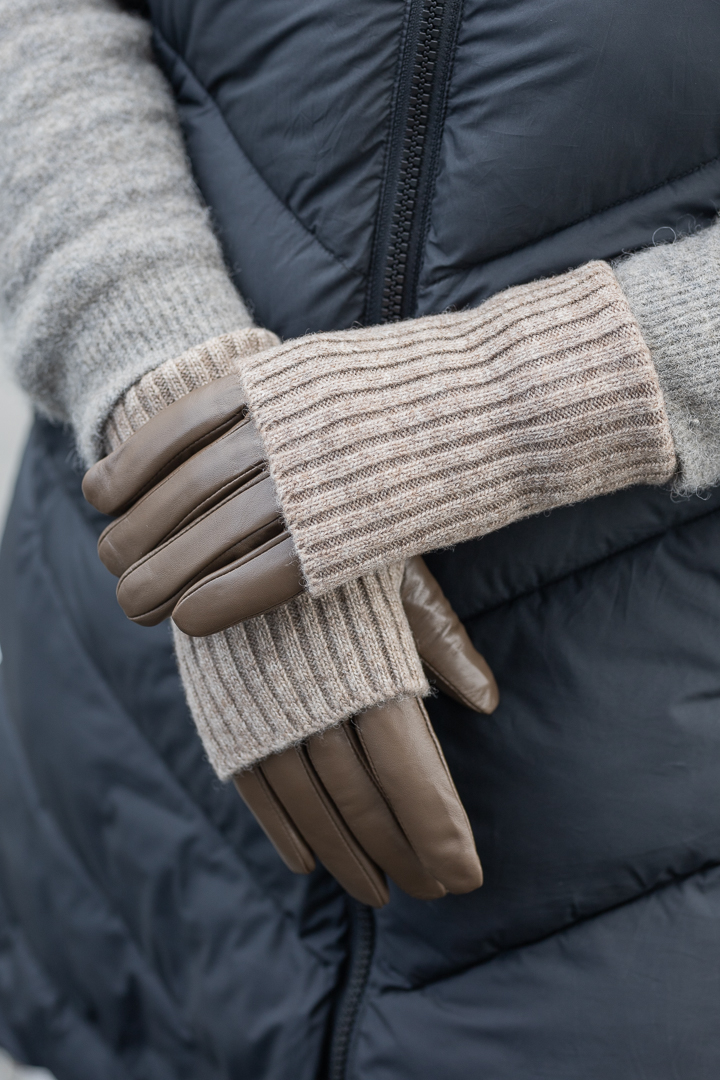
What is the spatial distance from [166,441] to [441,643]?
354 millimetres

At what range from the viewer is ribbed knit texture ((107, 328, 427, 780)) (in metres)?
0.66

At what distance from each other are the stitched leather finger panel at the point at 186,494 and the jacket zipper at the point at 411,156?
244 millimetres

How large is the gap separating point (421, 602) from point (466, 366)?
0.25 metres

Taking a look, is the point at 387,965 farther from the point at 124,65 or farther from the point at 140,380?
the point at 124,65

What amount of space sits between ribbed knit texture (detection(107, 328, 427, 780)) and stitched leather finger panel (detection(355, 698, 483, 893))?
3cm

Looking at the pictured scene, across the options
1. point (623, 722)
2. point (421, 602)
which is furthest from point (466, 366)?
point (623, 722)

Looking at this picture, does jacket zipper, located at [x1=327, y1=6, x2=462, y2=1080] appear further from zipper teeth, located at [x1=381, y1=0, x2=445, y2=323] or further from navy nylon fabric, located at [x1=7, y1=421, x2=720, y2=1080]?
navy nylon fabric, located at [x1=7, y1=421, x2=720, y2=1080]

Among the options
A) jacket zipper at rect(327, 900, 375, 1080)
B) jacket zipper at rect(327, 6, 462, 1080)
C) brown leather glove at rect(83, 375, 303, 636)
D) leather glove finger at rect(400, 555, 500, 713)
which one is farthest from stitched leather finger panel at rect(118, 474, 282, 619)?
jacket zipper at rect(327, 900, 375, 1080)

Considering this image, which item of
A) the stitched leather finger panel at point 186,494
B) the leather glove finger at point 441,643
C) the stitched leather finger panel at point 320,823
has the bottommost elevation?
the stitched leather finger panel at point 320,823

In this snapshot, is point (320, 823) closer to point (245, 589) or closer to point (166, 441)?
point (245, 589)

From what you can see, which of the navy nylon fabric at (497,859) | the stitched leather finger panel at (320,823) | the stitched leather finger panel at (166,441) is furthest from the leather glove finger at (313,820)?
the stitched leather finger panel at (166,441)

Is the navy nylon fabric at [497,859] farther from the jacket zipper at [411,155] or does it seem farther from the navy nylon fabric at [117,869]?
the jacket zipper at [411,155]

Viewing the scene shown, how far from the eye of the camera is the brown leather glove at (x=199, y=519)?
2.08ft

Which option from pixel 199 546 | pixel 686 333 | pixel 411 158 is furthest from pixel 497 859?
pixel 411 158
